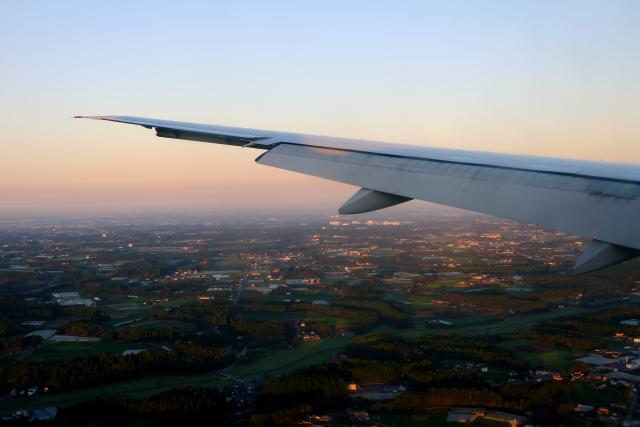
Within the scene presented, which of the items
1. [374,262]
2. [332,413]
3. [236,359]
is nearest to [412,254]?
[374,262]

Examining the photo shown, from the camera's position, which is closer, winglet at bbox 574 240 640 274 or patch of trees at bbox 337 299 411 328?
winglet at bbox 574 240 640 274

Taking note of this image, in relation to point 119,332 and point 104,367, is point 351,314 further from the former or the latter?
point 104,367

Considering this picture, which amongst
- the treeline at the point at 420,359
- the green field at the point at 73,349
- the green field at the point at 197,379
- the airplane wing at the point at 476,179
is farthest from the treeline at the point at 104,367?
the airplane wing at the point at 476,179

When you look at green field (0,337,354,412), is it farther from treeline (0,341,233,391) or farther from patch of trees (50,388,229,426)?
patch of trees (50,388,229,426)

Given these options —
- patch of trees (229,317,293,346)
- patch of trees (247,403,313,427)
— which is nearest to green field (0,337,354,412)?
patch of trees (229,317,293,346)

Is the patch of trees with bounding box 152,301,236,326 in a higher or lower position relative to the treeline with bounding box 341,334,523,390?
lower

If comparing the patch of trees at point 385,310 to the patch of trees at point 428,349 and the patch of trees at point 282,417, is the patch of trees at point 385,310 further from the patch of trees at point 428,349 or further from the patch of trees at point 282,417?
the patch of trees at point 282,417

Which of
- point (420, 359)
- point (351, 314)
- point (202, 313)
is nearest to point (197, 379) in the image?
point (420, 359)
